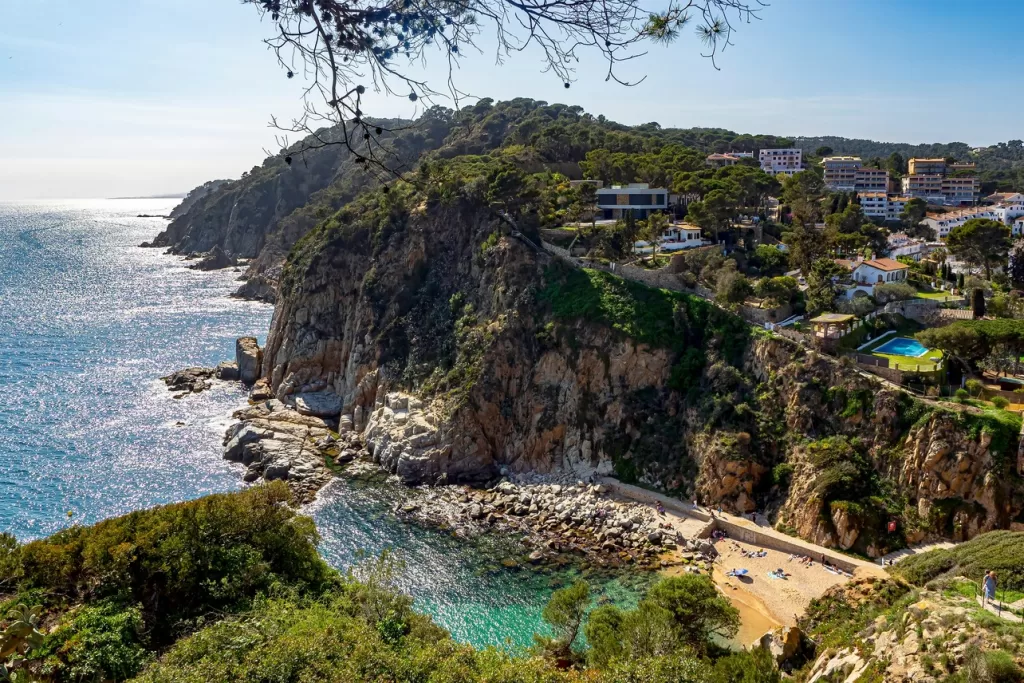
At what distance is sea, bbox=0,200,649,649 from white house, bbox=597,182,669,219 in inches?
1064

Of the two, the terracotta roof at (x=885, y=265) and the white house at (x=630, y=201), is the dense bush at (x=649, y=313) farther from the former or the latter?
the white house at (x=630, y=201)

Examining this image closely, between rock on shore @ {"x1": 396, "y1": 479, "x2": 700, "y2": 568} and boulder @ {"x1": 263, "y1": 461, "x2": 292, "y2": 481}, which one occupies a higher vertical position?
boulder @ {"x1": 263, "y1": 461, "x2": 292, "y2": 481}

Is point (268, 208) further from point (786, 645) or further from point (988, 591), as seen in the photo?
point (988, 591)

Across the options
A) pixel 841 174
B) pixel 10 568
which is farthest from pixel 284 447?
pixel 841 174

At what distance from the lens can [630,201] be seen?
166ft

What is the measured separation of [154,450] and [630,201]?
35251 mm

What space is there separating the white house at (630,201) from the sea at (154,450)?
27.0m

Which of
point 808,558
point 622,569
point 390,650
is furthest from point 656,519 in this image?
point 390,650

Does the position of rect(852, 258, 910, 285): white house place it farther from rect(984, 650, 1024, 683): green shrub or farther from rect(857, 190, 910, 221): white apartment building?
rect(857, 190, 910, 221): white apartment building

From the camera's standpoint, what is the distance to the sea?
26.0m

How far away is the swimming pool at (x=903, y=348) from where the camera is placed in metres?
31.0

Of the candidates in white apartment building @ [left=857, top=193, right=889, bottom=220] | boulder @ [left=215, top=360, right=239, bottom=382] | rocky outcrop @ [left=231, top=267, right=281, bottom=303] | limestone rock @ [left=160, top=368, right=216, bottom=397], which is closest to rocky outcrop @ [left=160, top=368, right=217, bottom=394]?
limestone rock @ [left=160, top=368, right=216, bottom=397]

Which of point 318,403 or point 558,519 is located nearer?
point 558,519

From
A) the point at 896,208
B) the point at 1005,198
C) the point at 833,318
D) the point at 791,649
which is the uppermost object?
the point at 1005,198
